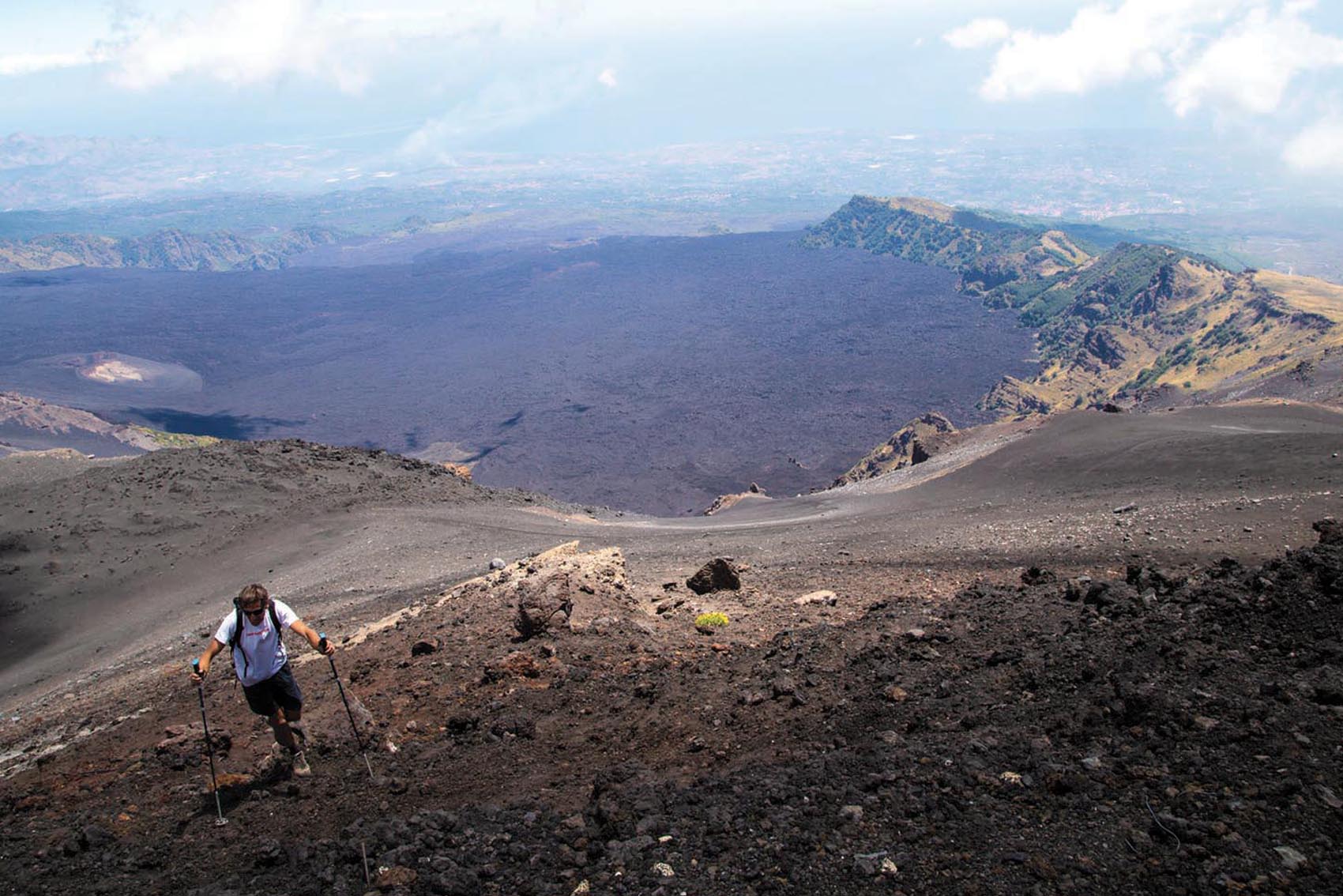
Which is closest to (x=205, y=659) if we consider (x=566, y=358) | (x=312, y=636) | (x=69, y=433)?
(x=312, y=636)

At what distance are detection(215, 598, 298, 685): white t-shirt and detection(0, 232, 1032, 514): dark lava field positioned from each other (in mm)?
47368

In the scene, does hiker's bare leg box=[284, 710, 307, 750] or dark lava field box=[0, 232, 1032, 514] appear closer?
hiker's bare leg box=[284, 710, 307, 750]

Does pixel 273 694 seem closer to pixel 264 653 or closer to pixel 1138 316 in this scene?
pixel 264 653

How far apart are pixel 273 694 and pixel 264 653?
36 centimetres

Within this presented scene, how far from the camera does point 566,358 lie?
318 feet

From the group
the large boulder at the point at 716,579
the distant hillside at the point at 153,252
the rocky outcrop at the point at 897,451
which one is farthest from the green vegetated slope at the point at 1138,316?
the distant hillside at the point at 153,252

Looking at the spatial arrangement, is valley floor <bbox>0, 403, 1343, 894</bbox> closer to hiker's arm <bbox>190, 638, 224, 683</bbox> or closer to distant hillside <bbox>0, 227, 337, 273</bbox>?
hiker's arm <bbox>190, 638, 224, 683</bbox>

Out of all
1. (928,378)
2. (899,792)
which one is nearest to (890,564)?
(899,792)

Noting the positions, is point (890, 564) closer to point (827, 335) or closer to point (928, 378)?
point (928, 378)

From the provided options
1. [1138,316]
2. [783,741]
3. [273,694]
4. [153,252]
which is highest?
[153,252]

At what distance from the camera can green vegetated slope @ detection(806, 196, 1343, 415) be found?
58.0m

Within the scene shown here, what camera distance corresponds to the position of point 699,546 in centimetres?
1722

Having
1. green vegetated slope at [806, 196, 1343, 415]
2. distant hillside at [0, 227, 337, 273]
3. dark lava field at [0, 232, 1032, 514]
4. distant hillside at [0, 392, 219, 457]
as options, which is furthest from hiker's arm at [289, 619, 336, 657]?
distant hillside at [0, 227, 337, 273]

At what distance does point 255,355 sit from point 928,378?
8110 cm
